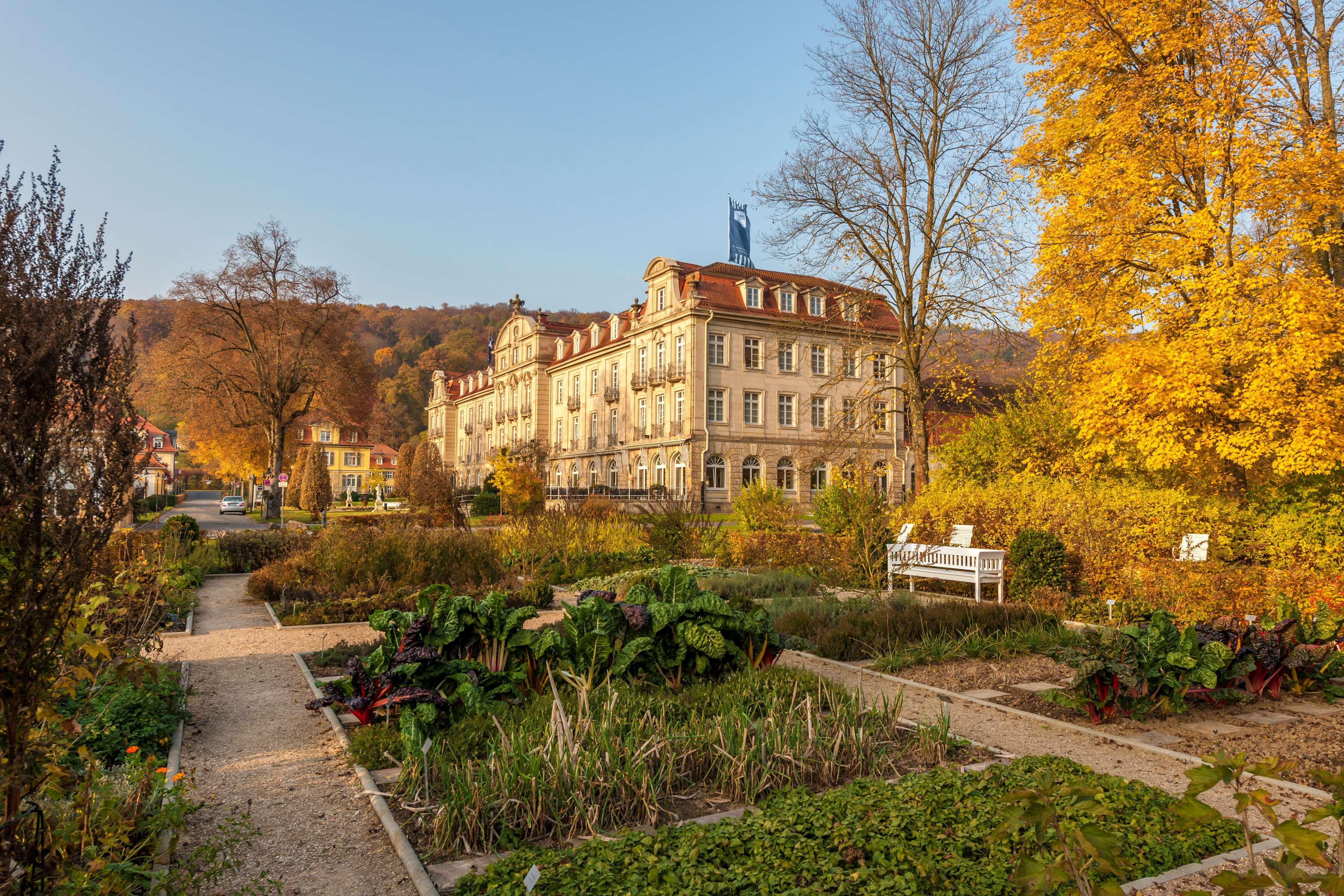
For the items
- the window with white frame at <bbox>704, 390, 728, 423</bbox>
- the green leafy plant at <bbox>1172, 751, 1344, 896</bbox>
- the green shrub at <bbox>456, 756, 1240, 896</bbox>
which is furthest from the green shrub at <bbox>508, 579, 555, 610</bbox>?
the window with white frame at <bbox>704, 390, 728, 423</bbox>

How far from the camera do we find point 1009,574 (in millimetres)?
10531

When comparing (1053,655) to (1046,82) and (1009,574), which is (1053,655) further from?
(1046,82)

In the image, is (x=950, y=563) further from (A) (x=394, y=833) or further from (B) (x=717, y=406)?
(B) (x=717, y=406)

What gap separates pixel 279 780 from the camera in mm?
4047

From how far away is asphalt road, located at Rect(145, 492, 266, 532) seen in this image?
90.9 feet

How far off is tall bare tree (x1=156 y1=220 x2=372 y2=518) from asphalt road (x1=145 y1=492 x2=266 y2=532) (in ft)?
8.45

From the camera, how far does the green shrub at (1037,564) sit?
994 cm

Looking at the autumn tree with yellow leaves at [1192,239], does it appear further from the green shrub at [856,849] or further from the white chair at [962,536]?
the green shrub at [856,849]

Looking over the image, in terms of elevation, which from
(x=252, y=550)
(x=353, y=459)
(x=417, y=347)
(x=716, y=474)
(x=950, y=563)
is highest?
(x=417, y=347)

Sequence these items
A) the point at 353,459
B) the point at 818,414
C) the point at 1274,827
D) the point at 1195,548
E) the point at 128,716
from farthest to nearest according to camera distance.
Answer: the point at 353,459, the point at 818,414, the point at 1195,548, the point at 128,716, the point at 1274,827

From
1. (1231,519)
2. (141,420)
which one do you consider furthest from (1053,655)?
(1231,519)

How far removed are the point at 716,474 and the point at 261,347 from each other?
68.3 feet

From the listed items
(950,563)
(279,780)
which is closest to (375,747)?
(279,780)

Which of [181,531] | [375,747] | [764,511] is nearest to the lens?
[375,747]
